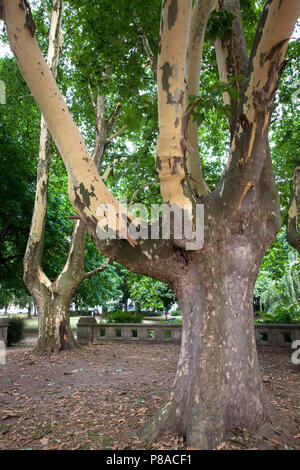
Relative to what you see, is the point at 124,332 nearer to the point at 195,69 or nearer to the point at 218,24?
the point at 195,69

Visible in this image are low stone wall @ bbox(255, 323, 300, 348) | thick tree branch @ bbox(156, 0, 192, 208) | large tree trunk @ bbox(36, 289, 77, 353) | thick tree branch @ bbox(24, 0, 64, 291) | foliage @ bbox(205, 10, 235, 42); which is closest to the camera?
thick tree branch @ bbox(156, 0, 192, 208)

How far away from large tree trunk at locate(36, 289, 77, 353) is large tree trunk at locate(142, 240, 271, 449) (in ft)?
17.7

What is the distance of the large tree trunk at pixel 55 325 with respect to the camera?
788 centimetres

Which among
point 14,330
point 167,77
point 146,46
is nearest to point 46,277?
point 14,330

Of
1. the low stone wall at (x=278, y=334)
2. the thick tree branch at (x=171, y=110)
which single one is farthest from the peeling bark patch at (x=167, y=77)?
the low stone wall at (x=278, y=334)

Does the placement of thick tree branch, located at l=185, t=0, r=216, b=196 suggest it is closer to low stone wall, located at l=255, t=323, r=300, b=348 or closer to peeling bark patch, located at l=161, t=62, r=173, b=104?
peeling bark patch, located at l=161, t=62, r=173, b=104

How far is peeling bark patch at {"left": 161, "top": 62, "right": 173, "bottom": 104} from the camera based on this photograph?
10.0ft

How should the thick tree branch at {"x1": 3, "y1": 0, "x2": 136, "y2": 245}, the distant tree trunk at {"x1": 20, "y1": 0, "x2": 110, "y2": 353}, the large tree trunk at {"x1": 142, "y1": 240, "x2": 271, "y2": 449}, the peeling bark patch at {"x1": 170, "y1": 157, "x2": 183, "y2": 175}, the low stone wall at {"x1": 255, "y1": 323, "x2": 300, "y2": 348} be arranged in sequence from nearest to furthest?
the large tree trunk at {"x1": 142, "y1": 240, "x2": 271, "y2": 449}
the peeling bark patch at {"x1": 170, "y1": 157, "x2": 183, "y2": 175}
the thick tree branch at {"x1": 3, "y1": 0, "x2": 136, "y2": 245}
the low stone wall at {"x1": 255, "y1": 323, "x2": 300, "y2": 348}
the distant tree trunk at {"x1": 20, "y1": 0, "x2": 110, "y2": 353}

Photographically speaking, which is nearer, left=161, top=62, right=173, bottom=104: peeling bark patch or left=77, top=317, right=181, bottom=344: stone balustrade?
left=161, top=62, right=173, bottom=104: peeling bark patch

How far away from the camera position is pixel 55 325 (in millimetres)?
7988

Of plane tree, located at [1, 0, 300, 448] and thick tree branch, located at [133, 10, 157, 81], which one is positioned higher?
thick tree branch, located at [133, 10, 157, 81]

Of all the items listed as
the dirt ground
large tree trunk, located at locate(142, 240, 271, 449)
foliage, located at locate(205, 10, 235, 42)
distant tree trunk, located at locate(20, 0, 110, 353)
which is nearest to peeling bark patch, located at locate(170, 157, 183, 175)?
large tree trunk, located at locate(142, 240, 271, 449)
